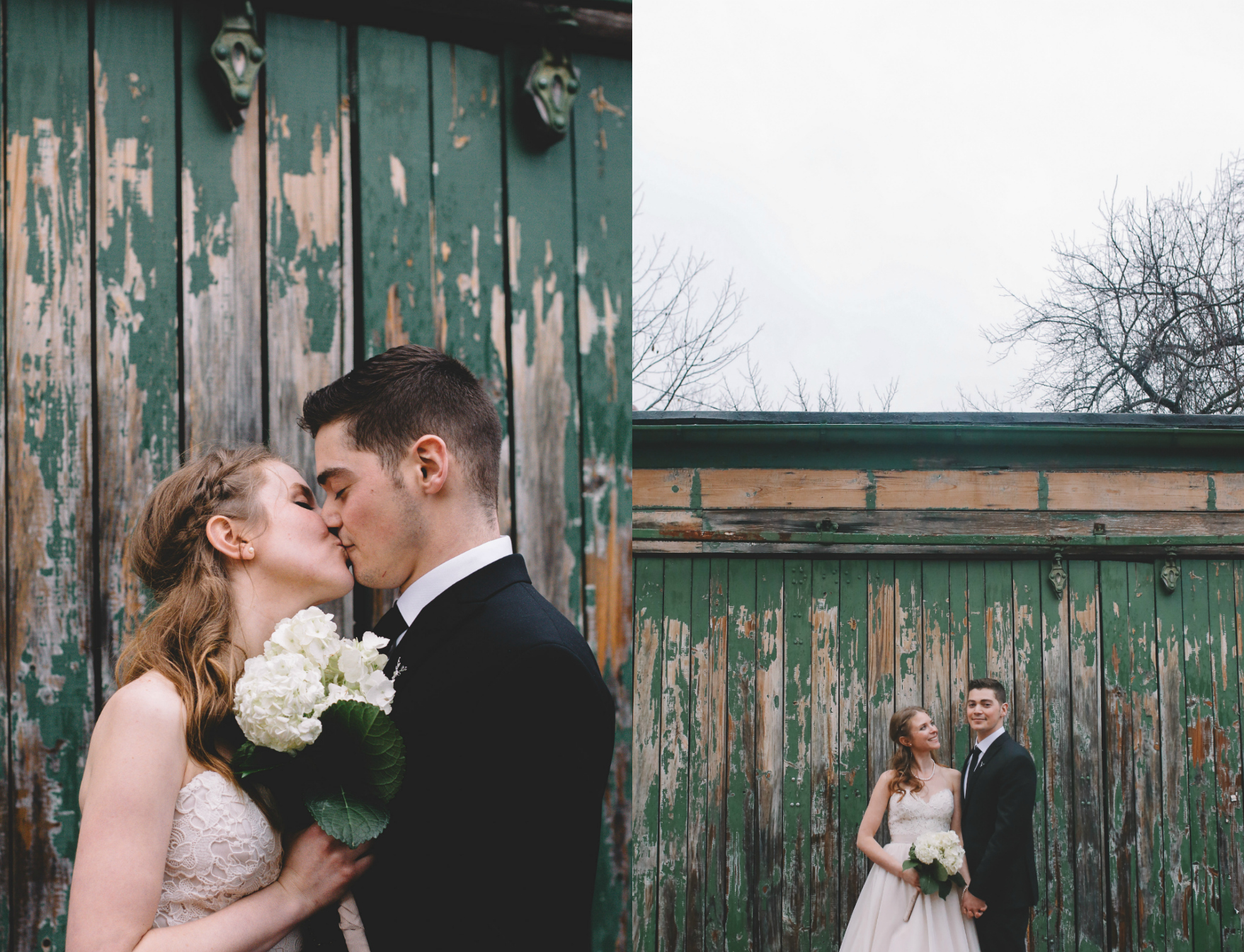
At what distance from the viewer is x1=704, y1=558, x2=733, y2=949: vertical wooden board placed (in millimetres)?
5699

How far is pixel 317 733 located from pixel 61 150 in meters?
1.72

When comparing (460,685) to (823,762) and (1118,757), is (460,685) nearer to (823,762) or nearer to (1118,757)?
(823,762)

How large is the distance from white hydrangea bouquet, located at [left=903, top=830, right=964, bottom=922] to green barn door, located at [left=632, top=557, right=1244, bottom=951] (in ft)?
2.21

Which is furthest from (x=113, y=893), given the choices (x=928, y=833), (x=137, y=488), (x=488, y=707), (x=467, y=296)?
(x=928, y=833)

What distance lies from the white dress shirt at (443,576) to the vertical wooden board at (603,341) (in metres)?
0.66

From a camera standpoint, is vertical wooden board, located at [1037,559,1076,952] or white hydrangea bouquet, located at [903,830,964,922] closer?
white hydrangea bouquet, located at [903,830,964,922]

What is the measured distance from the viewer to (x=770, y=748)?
5.79 meters

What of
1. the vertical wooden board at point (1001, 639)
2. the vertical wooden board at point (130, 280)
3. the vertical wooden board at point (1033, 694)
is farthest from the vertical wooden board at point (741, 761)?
the vertical wooden board at point (130, 280)

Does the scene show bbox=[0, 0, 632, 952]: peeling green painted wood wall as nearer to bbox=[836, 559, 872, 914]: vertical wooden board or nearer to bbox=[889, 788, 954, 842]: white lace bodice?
bbox=[889, 788, 954, 842]: white lace bodice

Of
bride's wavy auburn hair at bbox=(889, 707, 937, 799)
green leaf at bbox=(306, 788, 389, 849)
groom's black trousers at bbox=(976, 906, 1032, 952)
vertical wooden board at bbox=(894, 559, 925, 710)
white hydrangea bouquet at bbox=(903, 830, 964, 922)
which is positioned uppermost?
green leaf at bbox=(306, 788, 389, 849)

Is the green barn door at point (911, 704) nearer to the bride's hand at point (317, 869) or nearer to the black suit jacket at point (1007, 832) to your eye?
the black suit jacket at point (1007, 832)

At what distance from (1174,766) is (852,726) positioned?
227 cm

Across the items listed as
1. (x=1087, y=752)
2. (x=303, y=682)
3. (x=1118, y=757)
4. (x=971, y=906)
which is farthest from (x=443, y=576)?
(x=1118, y=757)

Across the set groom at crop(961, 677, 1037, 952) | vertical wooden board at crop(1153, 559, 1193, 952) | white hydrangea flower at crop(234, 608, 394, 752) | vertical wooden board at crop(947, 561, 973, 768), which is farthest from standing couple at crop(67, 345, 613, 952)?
vertical wooden board at crop(1153, 559, 1193, 952)
